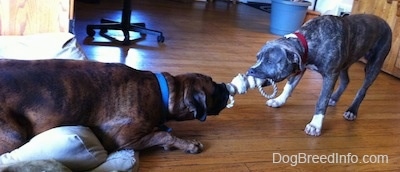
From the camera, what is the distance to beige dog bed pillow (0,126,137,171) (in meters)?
1.42

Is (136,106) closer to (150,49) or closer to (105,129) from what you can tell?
(105,129)

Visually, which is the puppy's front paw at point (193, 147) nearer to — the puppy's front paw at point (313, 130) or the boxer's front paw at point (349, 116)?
the puppy's front paw at point (313, 130)

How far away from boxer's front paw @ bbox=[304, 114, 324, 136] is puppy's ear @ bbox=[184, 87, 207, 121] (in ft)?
2.29

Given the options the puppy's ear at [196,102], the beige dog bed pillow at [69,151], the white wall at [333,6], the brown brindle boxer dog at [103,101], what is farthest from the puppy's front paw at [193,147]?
the white wall at [333,6]

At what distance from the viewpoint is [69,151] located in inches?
57.9

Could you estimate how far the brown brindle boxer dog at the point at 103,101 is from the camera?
4.86 ft

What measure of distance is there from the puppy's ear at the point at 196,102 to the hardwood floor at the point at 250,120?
0.63 ft

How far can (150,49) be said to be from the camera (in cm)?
344

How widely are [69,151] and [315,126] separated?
1.28 metres
